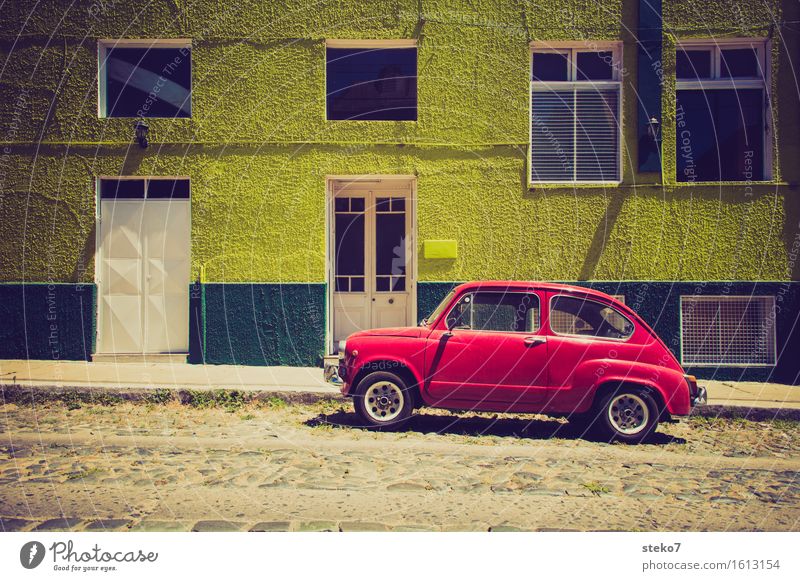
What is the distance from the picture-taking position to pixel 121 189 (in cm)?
1093

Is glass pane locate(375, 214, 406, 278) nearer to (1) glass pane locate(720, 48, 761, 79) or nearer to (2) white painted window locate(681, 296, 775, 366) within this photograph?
(2) white painted window locate(681, 296, 775, 366)

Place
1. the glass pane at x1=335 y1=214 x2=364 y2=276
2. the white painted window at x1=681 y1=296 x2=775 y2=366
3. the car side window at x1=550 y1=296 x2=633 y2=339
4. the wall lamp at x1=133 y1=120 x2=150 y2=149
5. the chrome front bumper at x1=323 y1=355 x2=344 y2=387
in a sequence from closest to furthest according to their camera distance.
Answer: the car side window at x1=550 y1=296 x2=633 y2=339 → the chrome front bumper at x1=323 y1=355 x2=344 y2=387 → the white painted window at x1=681 y1=296 x2=775 y2=366 → the wall lamp at x1=133 y1=120 x2=150 y2=149 → the glass pane at x1=335 y1=214 x2=364 y2=276

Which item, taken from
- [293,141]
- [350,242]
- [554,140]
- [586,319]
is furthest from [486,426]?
[293,141]

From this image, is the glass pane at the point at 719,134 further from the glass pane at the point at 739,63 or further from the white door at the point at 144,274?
the white door at the point at 144,274

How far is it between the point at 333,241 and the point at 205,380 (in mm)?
3413

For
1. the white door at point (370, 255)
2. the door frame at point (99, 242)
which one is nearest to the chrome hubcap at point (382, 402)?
the white door at point (370, 255)

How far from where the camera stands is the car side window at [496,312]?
6699 millimetres

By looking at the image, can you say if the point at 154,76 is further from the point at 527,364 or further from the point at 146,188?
the point at 527,364

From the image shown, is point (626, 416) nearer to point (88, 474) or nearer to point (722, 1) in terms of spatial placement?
point (88, 474)

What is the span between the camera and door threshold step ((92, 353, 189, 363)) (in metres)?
10.6

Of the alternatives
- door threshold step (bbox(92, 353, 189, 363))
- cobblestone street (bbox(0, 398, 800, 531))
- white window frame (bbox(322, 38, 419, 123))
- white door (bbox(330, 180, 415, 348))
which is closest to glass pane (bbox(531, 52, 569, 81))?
white window frame (bbox(322, 38, 419, 123))

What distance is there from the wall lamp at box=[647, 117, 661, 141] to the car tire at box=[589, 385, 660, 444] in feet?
18.5

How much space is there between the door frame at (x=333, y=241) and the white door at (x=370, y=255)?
0.17 ft

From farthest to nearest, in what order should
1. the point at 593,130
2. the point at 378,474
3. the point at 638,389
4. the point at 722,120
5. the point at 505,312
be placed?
the point at 593,130, the point at 722,120, the point at 505,312, the point at 638,389, the point at 378,474
